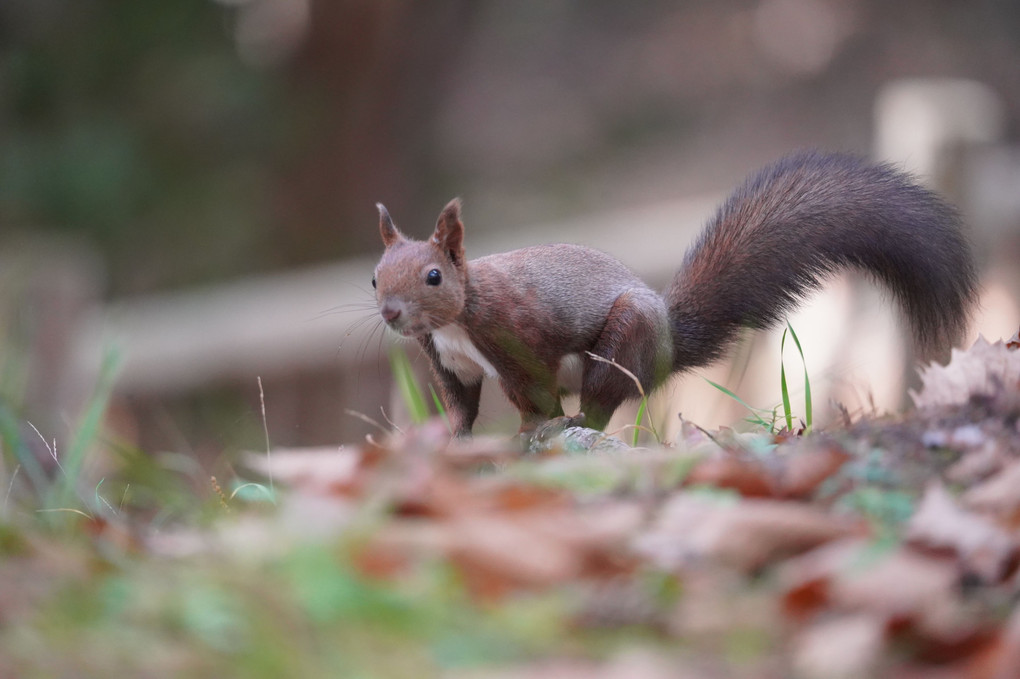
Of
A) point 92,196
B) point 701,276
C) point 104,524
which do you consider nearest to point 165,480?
point 104,524

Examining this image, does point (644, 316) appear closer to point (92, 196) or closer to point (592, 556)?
point (592, 556)

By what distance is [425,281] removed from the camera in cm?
286

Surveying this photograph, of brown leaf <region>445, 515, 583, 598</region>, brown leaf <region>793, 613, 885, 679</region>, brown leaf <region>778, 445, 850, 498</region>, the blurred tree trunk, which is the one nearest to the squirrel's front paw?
brown leaf <region>778, 445, 850, 498</region>

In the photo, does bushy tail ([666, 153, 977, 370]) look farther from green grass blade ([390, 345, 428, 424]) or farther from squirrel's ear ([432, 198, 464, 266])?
green grass blade ([390, 345, 428, 424])

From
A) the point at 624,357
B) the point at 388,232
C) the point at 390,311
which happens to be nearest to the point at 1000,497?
the point at 624,357

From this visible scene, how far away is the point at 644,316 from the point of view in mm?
2939

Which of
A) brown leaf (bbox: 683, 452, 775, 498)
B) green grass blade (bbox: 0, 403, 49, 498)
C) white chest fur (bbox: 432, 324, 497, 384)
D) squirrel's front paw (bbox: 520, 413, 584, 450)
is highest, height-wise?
brown leaf (bbox: 683, 452, 775, 498)

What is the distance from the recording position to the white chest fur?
2.94m

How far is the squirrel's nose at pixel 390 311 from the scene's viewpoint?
281 centimetres

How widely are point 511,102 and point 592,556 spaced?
1564 centimetres

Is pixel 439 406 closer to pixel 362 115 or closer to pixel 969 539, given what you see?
pixel 969 539

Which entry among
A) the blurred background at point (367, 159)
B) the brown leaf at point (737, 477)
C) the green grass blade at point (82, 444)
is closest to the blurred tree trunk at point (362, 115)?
the blurred background at point (367, 159)

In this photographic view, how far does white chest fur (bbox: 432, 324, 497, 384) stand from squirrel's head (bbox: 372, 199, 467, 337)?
0.06m

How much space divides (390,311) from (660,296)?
79cm
